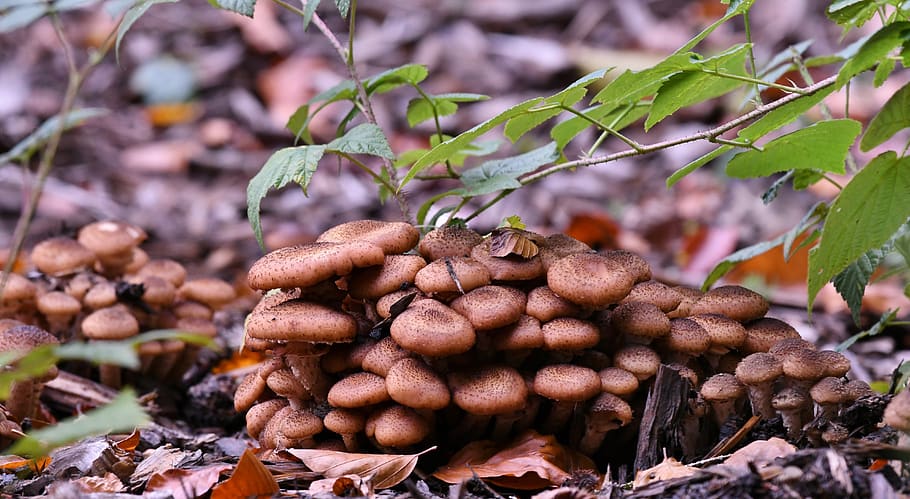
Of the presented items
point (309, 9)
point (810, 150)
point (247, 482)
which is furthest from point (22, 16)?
point (810, 150)

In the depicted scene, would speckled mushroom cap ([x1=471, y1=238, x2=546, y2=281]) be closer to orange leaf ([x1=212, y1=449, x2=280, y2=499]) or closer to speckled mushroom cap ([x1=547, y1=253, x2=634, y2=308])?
speckled mushroom cap ([x1=547, y1=253, x2=634, y2=308])

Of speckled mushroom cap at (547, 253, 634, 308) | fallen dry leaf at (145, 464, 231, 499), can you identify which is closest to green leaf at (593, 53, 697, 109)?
speckled mushroom cap at (547, 253, 634, 308)

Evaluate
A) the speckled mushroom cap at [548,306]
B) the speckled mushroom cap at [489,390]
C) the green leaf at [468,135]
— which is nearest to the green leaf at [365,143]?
the green leaf at [468,135]

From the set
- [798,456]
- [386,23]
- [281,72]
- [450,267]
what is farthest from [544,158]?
[386,23]

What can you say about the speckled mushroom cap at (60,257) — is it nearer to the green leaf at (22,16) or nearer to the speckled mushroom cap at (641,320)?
the green leaf at (22,16)

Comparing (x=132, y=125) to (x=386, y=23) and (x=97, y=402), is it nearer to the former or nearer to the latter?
(x=386, y=23)

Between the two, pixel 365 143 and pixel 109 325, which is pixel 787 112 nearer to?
pixel 365 143
